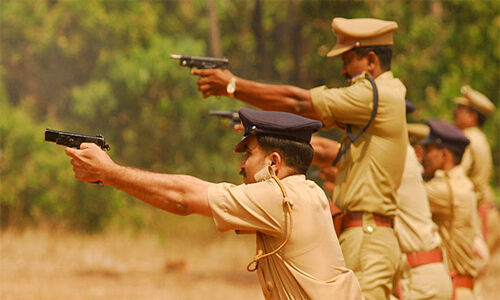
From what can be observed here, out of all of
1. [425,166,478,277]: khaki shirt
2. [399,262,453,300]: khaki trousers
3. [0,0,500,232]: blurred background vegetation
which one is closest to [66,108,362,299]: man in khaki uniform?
[399,262,453,300]: khaki trousers

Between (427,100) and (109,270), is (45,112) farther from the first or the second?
(427,100)


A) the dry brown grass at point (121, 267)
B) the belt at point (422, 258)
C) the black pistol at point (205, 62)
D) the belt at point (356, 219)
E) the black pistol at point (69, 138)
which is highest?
the black pistol at point (205, 62)

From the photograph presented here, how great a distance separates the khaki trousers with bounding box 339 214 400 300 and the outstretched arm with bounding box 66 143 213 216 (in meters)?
1.53

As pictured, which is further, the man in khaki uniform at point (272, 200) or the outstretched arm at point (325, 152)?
the outstretched arm at point (325, 152)

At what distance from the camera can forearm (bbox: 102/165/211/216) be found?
145 inches

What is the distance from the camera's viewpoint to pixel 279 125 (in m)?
3.70

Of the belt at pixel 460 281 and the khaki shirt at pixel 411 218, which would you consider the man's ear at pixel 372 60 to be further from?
the belt at pixel 460 281

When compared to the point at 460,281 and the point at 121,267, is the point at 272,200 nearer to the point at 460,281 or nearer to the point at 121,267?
the point at 460,281

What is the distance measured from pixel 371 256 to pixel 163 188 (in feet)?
5.65

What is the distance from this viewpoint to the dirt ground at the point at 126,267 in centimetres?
1266

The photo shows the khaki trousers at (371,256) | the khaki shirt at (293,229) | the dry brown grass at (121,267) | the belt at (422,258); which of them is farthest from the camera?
the dry brown grass at (121,267)

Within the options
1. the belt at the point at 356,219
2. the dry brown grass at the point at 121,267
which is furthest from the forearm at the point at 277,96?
the dry brown grass at the point at 121,267

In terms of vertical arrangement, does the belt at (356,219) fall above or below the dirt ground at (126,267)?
above

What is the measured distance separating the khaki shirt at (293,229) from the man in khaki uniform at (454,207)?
3314 mm
